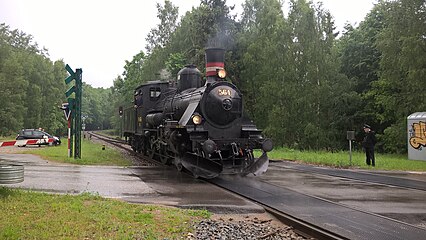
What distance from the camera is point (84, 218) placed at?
21.5 feet

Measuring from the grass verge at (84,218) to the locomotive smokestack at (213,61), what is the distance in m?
6.48

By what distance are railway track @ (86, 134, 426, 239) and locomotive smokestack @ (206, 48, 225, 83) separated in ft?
15.1

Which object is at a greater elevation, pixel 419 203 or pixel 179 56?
pixel 179 56

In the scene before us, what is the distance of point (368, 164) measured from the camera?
1728cm

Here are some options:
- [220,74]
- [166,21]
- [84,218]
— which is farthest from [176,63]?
[84,218]

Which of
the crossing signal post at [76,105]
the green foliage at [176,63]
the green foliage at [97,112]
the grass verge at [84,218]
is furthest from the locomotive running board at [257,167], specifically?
the green foliage at [97,112]

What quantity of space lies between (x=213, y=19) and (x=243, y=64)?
5687mm

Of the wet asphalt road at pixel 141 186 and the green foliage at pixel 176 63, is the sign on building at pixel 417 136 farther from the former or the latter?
the green foliage at pixel 176 63

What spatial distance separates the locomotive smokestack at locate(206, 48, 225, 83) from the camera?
1357cm

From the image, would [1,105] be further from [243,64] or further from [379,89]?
[379,89]

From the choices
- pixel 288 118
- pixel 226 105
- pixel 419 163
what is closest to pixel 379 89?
pixel 288 118

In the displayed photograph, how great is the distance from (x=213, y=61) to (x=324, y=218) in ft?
25.3

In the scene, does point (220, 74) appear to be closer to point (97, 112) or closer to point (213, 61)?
point (213, 61)

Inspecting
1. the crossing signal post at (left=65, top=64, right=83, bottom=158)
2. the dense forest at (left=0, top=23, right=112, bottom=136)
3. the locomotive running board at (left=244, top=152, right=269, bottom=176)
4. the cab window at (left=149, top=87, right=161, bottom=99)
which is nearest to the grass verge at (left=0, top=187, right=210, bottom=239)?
the locomotive running board at (left=244, top=152, right=269, bottom=176)
